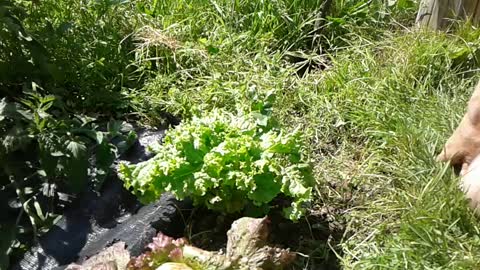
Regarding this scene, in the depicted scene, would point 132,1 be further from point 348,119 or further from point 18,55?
point 348,119

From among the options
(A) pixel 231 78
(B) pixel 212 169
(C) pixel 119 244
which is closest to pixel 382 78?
(A) pixel 231 78

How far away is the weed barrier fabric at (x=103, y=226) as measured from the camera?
3.09 m

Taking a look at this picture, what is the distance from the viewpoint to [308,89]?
3992 millimetres

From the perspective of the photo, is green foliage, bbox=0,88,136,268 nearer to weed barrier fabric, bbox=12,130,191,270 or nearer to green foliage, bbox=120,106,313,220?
weed barrier fabric, bbox=12,130,191,270

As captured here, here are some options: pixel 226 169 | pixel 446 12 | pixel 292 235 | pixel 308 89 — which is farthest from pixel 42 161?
pixel 446 12

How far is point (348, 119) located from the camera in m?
3.79

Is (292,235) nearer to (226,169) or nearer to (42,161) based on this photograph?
(226,169)

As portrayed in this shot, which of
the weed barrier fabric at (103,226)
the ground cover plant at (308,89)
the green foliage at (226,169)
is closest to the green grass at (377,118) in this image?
the ground cover plant at (308,89)

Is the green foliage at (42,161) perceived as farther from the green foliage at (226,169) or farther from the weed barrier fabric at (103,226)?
the green foliage at (226,169)

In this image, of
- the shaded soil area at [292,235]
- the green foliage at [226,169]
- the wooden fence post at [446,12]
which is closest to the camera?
the green foliage at [226,169]

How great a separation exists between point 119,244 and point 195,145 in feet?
1.57

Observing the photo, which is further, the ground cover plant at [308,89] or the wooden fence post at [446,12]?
the wooden fence post at [446,12]

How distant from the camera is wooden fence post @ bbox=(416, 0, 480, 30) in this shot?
4230mm

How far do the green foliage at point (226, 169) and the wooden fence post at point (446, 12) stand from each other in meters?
1.64
